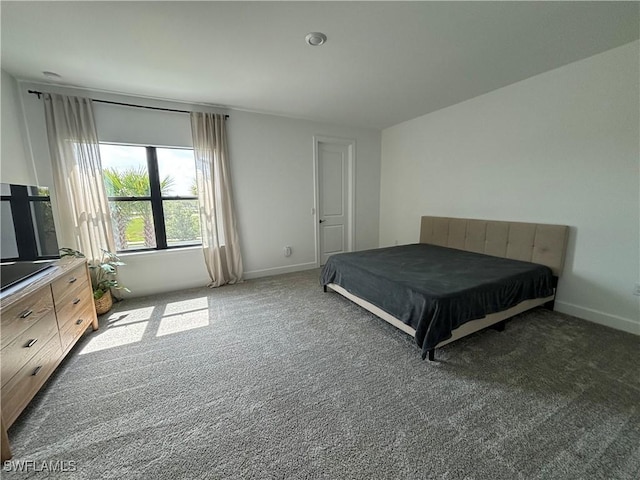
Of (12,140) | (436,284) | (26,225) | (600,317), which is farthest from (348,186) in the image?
(12,140)

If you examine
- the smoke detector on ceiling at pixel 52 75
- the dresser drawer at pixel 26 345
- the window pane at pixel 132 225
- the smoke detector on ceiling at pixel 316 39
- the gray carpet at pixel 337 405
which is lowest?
the gray carpet at pixel 337 405

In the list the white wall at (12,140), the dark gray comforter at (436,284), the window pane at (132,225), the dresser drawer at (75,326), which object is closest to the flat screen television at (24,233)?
the dresser drawer at (75,326)

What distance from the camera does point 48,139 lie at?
2760 mm

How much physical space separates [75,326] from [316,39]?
10.3 feet

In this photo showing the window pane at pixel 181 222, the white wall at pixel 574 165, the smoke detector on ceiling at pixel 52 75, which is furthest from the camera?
the window pane at pixel 181 222

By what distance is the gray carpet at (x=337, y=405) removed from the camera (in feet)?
4.06

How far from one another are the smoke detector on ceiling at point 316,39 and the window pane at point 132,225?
2.83 metres

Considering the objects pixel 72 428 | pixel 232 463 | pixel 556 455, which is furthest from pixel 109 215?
pixel 556 455

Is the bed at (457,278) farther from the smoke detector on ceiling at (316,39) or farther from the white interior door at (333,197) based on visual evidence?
the smoke detector on ceiling at (316,39)

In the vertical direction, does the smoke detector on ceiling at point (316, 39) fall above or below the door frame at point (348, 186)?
above

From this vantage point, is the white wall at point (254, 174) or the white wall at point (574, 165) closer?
the white wall at point (574, 165)

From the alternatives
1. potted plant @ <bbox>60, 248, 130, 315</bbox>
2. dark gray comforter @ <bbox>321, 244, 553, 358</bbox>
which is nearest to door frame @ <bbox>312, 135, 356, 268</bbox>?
dark gray comforter @ <bbox>321, 244, 553, 358</bbox>

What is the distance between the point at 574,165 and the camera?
2568 mm

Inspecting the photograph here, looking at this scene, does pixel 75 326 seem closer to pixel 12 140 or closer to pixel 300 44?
pixel 12 140
